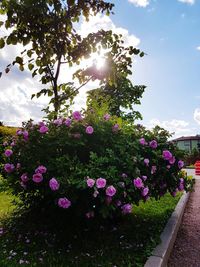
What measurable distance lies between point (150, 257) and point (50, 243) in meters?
1.36

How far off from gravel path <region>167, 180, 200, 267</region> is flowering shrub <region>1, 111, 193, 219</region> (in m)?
0.89

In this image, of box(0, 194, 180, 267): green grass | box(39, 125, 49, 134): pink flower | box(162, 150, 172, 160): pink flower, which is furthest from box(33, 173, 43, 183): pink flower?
box(162, 150, 172, 160): pink flower

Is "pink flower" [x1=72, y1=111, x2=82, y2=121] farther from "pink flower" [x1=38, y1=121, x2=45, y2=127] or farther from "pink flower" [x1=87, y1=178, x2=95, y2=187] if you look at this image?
"pink flower" [x1=87, y1=178, x2=95, y2=187]

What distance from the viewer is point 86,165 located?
4.41 metres

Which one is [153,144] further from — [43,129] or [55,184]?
[55,184]

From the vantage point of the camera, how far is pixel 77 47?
236 inches

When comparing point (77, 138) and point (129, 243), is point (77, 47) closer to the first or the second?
point (77, 138)

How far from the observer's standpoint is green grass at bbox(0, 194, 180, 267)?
4133mm

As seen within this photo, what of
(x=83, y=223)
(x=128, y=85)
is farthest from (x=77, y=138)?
(x=128, y=85)

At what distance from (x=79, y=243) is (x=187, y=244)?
185cm

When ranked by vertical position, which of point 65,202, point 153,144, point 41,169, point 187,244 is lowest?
point 187,244

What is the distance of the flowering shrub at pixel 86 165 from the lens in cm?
426

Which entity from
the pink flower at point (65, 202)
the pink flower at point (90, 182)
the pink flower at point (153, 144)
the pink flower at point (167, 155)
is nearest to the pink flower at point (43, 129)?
the pink flower at point (65, 202)

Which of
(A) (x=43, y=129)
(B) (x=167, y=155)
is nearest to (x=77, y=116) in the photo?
(A) (x=43, y=129)
